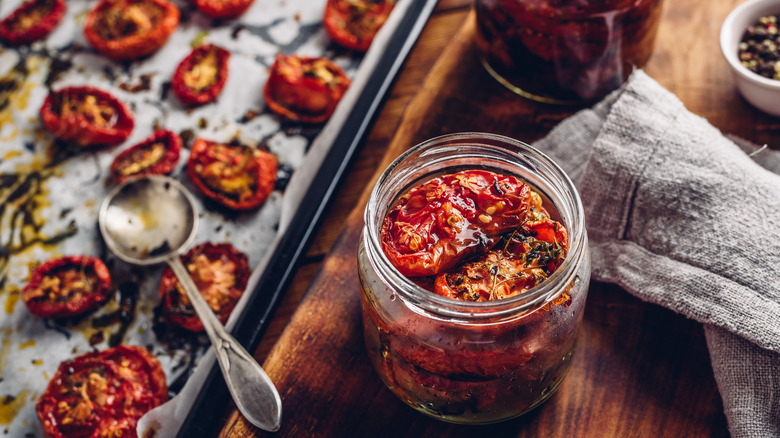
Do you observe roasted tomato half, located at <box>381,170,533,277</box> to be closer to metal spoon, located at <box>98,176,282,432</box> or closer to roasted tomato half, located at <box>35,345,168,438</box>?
metal spoon, located at <box>98,176,282,432</box>

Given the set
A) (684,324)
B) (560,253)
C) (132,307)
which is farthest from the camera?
(132,307)

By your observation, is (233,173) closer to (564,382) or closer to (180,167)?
(180,167)

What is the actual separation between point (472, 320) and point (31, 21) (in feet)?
9.53

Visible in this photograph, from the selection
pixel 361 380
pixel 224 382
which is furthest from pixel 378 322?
pixel 224 382

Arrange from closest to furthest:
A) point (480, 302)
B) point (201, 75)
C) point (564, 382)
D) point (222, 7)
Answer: point (480, 302) → point (564, 382) → point (201, 75) → point (222, 7)

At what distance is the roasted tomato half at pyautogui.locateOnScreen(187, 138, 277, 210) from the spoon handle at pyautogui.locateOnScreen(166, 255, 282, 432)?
2.15 feet

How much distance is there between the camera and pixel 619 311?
2.33 metres

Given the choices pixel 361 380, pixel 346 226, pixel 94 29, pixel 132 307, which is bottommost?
pixel 132 307

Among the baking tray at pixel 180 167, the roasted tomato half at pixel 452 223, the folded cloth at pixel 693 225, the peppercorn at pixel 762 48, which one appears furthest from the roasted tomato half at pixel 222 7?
the peppercorn at pixel 762 48

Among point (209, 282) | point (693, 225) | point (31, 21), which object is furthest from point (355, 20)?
point (693, 225)

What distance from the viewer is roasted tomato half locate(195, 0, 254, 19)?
334cm

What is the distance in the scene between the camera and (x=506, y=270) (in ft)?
5.93

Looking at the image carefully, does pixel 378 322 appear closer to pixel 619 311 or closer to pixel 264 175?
pixel 619 311

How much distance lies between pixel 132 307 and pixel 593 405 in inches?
70.1
